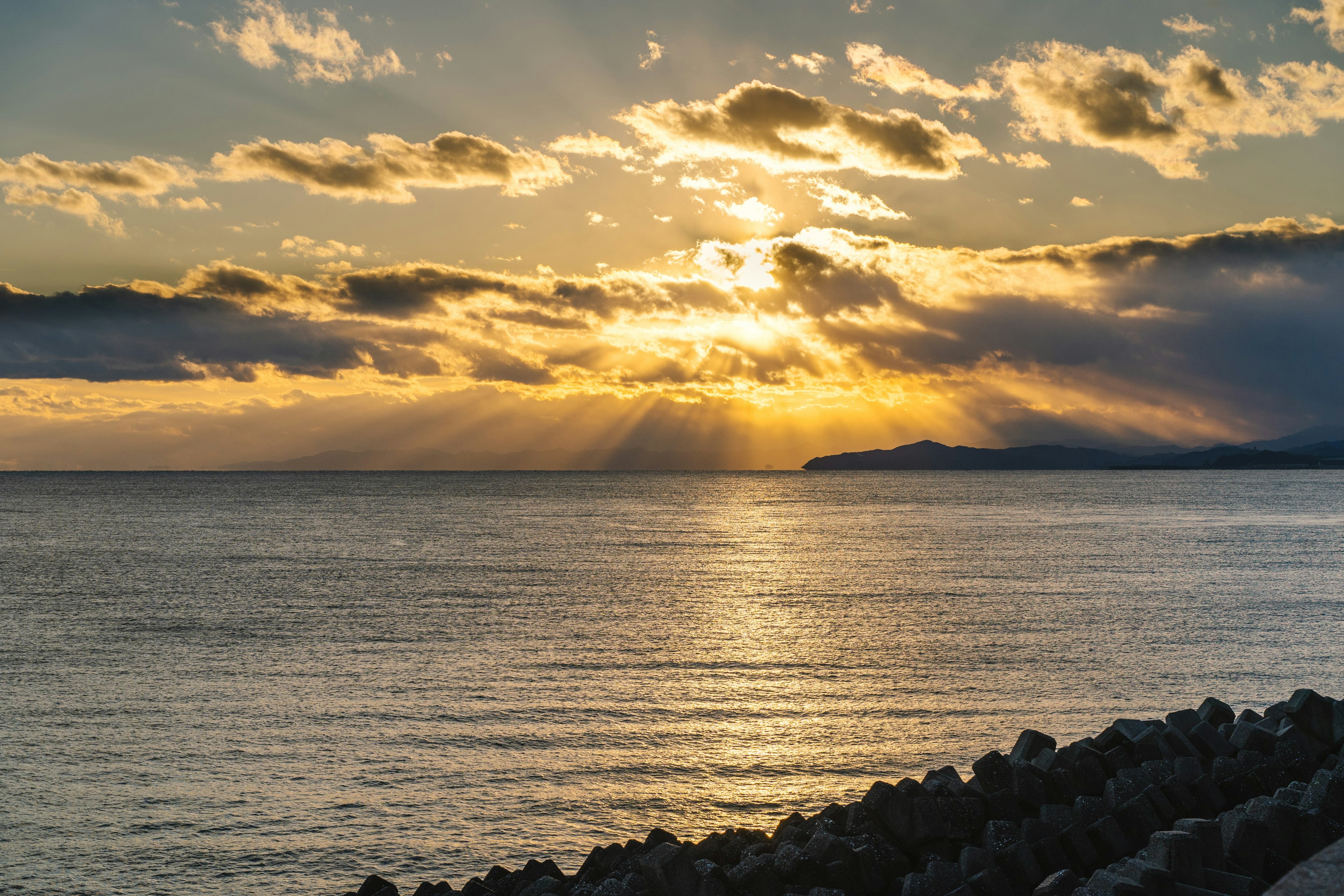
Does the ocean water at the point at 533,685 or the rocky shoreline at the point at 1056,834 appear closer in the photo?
the rocky shoreline at the point at 1056,834

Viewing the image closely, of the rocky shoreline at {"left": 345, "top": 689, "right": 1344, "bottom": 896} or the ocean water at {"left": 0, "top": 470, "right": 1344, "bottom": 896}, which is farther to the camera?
the ocean water at {"left": 0, "top": 470, "right": 1344, "bottom": 896}

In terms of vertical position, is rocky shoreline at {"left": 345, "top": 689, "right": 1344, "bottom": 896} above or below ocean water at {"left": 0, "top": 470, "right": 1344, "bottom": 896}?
above

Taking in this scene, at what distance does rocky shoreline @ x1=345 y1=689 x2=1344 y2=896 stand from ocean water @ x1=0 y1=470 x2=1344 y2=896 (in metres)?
3.30

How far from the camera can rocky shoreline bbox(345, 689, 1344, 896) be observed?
712cm

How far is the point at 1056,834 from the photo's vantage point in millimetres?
8508

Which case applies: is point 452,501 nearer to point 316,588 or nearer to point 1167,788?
point 316,588

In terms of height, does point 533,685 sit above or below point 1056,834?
below

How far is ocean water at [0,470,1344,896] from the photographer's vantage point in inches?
503

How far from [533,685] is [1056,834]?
14.3m

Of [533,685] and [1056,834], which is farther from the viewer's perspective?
[533,685]

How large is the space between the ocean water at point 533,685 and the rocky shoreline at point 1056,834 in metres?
3.30

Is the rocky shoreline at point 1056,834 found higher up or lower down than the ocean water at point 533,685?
higher up

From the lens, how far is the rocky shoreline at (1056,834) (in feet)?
23.4

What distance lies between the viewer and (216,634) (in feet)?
96.6
